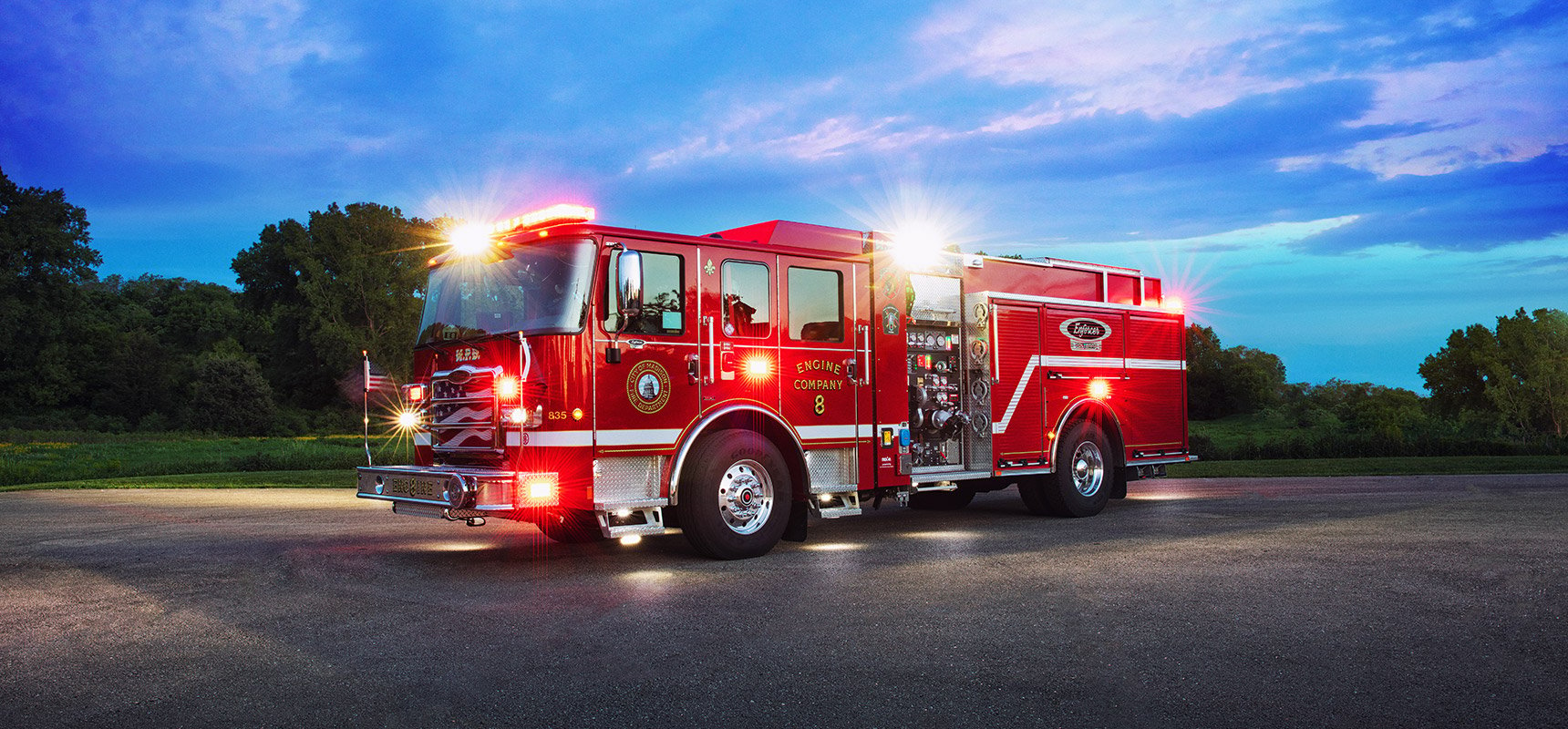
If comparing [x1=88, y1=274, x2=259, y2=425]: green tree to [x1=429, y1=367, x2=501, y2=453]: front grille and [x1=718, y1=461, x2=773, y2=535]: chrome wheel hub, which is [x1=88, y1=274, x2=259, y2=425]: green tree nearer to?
[x1=429, y1=367, x2=501, y2=453]: front grille

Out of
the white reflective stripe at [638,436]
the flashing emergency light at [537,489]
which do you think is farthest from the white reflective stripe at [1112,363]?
the flashing emergency light at [537,489]

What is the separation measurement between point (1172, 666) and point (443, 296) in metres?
6.82

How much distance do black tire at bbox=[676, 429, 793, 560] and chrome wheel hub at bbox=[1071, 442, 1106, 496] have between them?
15.3ft

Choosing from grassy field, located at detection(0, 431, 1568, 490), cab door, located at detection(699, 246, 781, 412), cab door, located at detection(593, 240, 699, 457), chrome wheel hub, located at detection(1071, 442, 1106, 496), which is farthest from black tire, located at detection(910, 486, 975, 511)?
grassy field, located at detection(0, 431, 1568, 490)

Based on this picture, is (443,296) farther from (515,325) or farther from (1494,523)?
(1494,523)

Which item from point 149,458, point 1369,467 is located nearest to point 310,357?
point 149,458

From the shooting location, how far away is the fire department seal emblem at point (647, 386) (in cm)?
873

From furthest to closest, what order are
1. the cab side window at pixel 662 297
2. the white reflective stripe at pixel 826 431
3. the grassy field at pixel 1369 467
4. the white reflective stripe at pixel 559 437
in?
the grassy field at pixel 1369 467 < the white reflective stripe at pixel 826 431 < the cab side window at pixel 662 297 < the white reflective stripe at pixel 559 437

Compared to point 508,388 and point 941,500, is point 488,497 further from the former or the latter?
point 941,500

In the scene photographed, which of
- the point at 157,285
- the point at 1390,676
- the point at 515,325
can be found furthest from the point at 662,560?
the point at 157,285

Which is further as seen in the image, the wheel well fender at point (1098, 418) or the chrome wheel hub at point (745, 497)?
the wheel well fender at point (1098, 418)

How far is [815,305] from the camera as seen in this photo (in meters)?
10.2

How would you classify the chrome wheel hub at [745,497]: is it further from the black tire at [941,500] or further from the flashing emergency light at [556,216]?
the black tire at [941,500]

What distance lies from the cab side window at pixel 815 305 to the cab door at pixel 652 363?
1155 mm
